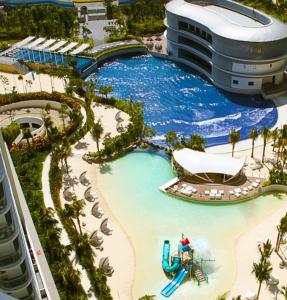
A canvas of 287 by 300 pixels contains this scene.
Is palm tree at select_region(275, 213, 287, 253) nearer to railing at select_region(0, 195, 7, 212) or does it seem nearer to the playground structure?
the playground structure

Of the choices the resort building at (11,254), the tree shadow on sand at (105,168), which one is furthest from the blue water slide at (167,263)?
the tree shadow on sand at (105,168)

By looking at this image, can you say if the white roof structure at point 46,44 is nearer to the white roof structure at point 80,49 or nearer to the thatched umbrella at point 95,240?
the white roof structure at point 80,49

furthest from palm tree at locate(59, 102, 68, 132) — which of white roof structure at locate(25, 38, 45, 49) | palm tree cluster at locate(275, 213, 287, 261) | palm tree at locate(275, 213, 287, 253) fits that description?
palm tree at locate(275, 213, 287, 253)

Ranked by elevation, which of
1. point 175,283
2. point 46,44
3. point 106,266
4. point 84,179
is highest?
point 46,44

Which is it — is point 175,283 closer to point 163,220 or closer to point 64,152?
point 163,220

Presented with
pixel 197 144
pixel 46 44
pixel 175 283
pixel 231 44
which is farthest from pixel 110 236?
pixel 46 44

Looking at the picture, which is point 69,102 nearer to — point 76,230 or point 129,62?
point 129,62
